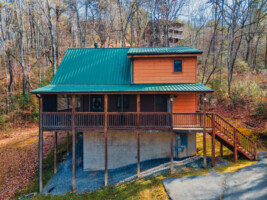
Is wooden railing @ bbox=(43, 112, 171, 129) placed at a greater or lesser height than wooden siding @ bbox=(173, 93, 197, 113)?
lesser

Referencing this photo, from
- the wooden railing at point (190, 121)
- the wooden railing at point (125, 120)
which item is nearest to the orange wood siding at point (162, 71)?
the wooden railing at point (190, 121)

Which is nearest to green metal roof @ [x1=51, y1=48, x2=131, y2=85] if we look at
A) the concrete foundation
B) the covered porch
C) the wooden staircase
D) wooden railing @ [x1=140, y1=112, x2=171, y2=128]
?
the covered porch

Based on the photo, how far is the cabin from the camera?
476 inches

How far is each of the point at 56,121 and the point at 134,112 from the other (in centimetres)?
570

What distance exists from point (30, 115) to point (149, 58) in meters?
21.4

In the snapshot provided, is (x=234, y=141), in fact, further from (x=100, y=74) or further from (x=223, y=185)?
(x=100, y=74)

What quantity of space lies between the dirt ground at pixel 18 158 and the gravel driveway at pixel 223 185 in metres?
11.8

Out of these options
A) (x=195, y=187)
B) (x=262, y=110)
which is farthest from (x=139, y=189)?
(x=262, y=110)

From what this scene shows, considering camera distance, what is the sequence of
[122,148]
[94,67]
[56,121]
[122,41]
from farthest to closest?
[122,41]
[94,67]
[122,148]
[56,121]

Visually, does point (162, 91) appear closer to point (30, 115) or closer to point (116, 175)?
point (116, 175)

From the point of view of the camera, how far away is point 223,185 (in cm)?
987

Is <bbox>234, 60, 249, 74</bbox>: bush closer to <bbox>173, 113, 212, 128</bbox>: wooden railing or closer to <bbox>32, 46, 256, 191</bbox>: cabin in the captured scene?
<bbox>32, 46, 256, 191</bbox>: cabin

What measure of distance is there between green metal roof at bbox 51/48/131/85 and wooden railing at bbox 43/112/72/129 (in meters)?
3.22

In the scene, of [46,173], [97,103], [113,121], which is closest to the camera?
[113,121]
